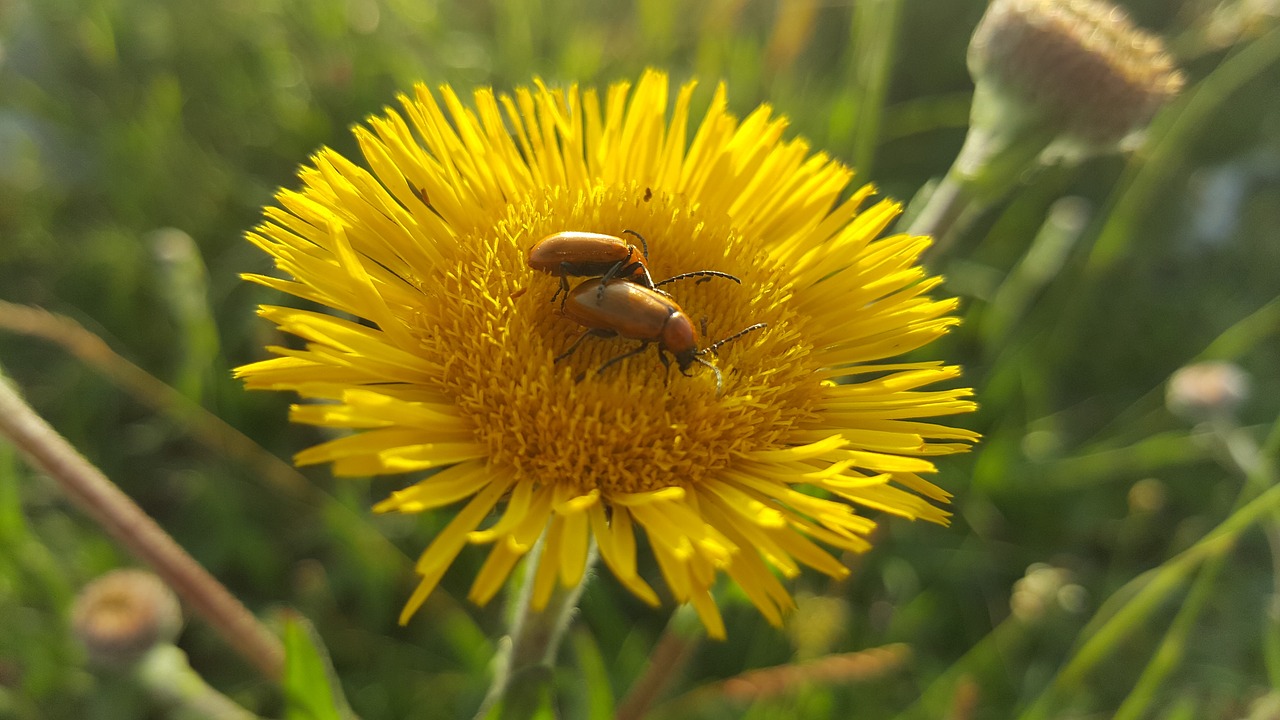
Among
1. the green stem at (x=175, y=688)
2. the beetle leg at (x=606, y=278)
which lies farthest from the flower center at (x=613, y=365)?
the green stem at (x=175, y=688)

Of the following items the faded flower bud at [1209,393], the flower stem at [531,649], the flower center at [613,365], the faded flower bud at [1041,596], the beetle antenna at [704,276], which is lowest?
the flower stem at [531,649]

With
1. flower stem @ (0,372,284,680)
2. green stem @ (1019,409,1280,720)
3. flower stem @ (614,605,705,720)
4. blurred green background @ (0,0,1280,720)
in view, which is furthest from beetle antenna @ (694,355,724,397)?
flower stem @ (0,372,284,680)

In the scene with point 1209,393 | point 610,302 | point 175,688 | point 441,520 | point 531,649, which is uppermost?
point 1209,393

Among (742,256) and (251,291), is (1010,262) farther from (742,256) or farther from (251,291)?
(251,291)

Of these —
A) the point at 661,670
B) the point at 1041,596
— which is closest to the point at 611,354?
the point at 661,670

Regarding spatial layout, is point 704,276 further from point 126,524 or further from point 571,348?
point 126,524

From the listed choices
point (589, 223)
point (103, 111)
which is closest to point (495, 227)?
point (589, 223)

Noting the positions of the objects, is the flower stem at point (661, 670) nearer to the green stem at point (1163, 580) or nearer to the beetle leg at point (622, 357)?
the beetle leg at point (622, 357)
